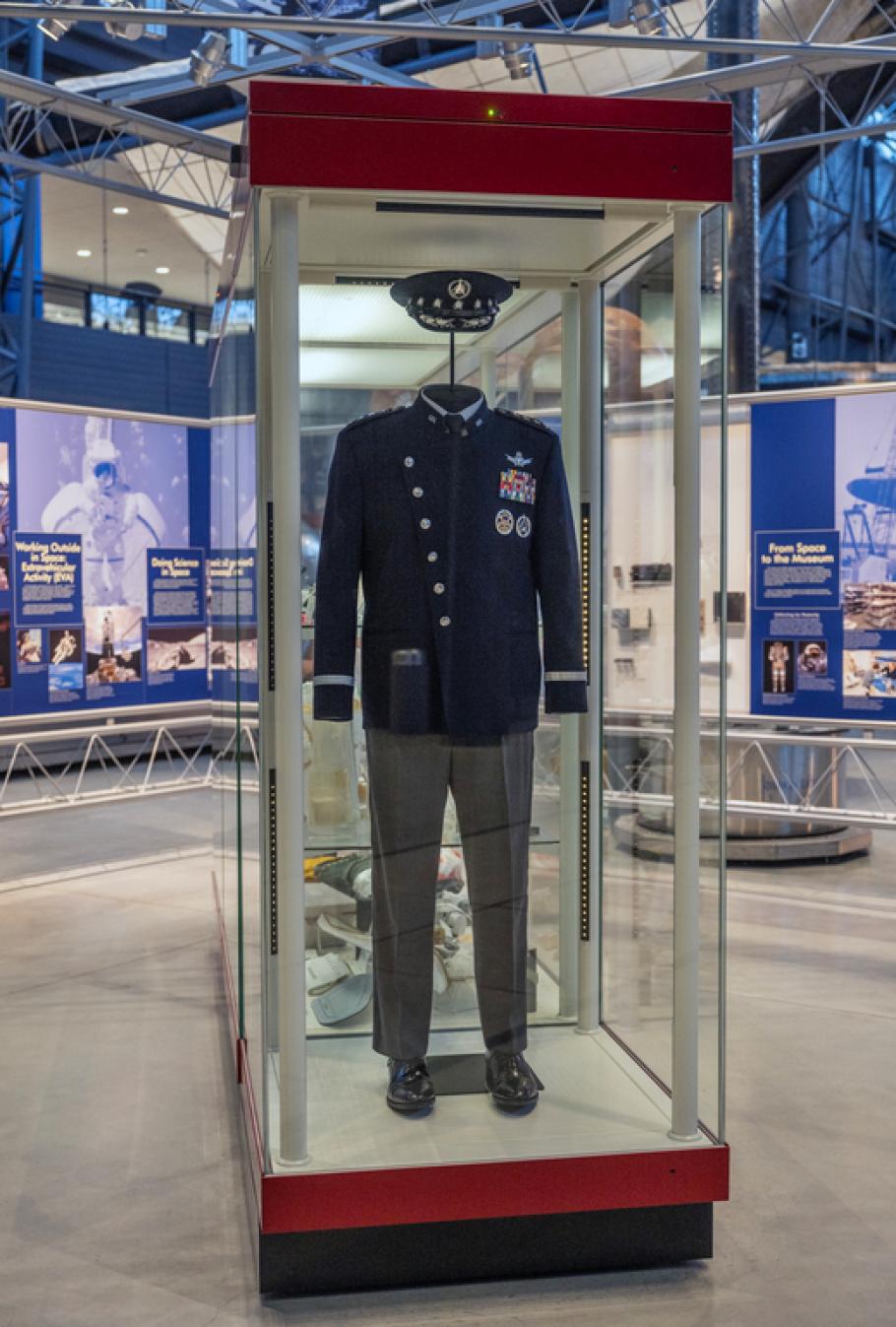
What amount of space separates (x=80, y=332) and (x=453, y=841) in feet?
39.5

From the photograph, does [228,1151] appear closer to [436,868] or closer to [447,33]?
[436,868]

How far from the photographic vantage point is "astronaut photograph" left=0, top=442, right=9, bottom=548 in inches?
249

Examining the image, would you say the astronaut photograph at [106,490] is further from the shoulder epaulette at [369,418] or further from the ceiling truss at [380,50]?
the shoulder epaulette at [369,418]

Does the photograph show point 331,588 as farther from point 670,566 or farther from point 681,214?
point 681,214

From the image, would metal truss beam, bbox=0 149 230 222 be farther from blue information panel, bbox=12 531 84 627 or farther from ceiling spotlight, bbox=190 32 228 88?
blue information panel, bbox=12 531 84 627

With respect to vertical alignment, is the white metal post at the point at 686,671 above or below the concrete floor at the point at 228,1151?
above

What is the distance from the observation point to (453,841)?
269 centimetres

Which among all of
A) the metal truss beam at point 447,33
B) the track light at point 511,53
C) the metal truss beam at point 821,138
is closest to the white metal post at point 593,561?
the metal truss beam at point 447,33

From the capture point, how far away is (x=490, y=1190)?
246cm

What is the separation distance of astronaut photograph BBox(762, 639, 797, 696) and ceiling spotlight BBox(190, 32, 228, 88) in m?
5.48

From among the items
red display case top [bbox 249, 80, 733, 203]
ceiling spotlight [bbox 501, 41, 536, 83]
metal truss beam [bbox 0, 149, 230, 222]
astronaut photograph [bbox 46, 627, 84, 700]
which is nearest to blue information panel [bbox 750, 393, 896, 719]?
astronaut photograph [bbox 46, 627, 84, 700]

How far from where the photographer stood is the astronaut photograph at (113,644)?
6.62 meters

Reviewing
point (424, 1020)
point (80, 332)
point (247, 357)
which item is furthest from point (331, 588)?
point (80, 332)

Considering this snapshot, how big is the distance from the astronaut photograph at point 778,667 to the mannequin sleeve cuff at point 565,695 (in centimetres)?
345
